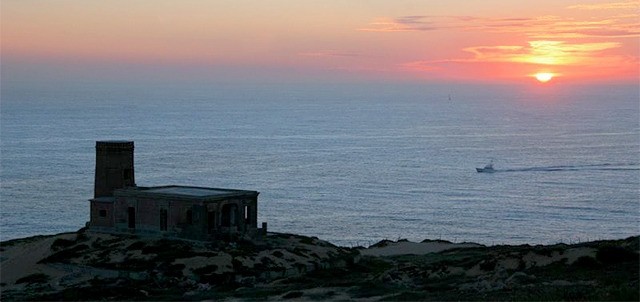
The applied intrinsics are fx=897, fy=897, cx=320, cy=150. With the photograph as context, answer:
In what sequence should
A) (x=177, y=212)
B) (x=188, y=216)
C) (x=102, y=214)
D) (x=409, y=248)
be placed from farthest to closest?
(x=409, y=248), (x=102, y=214), (x=177, y=212), (x=188, y=216)

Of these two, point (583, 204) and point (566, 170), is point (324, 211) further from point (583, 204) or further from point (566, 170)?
point (566, 170)

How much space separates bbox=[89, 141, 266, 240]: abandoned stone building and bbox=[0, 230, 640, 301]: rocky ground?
102 centimetres

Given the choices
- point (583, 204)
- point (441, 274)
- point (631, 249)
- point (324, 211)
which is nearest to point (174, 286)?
point (441, 274)

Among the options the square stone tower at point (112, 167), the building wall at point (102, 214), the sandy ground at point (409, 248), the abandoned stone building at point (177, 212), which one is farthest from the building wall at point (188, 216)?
the sandy ground at point (409, 248)

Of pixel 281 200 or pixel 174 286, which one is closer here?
pixel 174 286

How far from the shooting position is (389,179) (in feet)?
415

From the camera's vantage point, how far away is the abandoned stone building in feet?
178

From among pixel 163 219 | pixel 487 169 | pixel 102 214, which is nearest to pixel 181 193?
pixel 163 219

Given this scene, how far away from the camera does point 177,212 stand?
5459 cm

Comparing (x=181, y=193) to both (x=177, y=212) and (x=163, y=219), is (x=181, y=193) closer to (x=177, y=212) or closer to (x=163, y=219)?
(x=177, y=212)

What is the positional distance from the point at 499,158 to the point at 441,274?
115235 millimetres

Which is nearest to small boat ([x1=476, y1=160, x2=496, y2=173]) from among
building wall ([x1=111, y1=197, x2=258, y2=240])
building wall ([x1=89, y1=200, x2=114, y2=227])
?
building wall ([x1=111, y1=197, x2=258, y2=240])

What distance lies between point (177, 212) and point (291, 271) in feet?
29.2

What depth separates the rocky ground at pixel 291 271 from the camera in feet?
118
